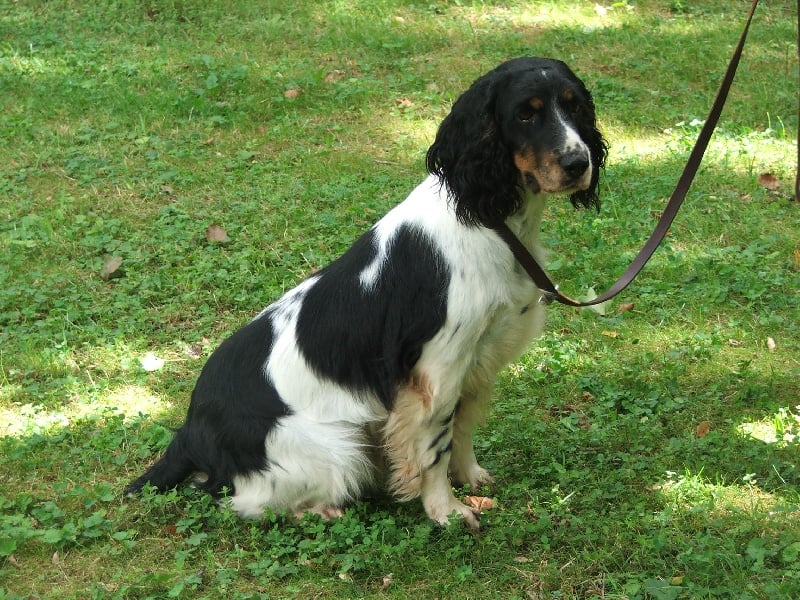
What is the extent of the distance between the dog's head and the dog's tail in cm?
161

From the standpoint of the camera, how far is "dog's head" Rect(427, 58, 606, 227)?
150 inches

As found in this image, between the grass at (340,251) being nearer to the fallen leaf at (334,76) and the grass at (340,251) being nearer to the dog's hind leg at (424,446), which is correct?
the fallen leaf at (334,76)

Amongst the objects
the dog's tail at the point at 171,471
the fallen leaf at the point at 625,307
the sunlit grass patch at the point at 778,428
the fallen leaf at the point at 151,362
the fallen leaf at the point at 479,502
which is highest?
the fallen leaf at the point at 625,307

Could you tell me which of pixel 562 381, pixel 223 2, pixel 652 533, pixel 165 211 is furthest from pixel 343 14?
pixel 652 533

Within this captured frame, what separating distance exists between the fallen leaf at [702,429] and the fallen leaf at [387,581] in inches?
68.1

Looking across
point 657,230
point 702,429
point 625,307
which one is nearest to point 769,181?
point 625,307

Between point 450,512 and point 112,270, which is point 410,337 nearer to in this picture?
point 450,512

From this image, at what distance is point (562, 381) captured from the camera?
5340 mm

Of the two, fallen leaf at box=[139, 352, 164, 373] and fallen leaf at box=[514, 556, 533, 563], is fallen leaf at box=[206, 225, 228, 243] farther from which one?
fallen leaf at box=[514, 556, 533, 563]

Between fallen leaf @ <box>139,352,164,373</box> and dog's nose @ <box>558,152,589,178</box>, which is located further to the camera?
fallen leaf @ <box>139,352,164,373</box>

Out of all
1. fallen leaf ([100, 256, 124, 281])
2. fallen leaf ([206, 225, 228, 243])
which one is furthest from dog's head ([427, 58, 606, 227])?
fallen leaf ([100, 256, 124, 281])

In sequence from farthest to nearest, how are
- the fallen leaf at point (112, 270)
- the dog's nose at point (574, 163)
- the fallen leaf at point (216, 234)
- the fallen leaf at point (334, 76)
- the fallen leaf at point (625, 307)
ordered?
1. the fallen leaf at point (334, 76)
2. the fallen leaf at point (216, 234)
3. the fallen leaf at point (112, 270)
4. the fallen leaf at point (625, 307)
5. the dog's nose at point (574, 163)

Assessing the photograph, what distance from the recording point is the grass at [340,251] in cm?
405

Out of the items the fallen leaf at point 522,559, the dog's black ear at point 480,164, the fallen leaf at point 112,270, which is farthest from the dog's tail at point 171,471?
the fallen leaf at point 112,270
